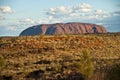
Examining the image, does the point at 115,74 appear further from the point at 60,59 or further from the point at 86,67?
the point at 60,59

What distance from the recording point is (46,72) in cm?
3275

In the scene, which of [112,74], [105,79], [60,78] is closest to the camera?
[112,74]

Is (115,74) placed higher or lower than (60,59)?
higher

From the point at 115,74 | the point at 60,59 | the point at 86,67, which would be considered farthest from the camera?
the point at 60,59

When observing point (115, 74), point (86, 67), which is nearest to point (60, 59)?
point (86, 67)

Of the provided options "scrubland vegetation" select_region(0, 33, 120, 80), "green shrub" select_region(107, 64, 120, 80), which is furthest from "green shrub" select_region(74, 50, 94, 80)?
"green shrub" select_region(107, 64, 120, 80)

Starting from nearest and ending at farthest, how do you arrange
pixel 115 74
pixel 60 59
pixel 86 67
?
pixel 115 74, pixel 86 67, pixel 60 59

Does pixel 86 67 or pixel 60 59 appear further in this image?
pixel 60 59

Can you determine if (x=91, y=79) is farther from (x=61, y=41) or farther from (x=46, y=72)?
(x=61, y=41)

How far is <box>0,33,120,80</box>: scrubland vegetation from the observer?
26578mm

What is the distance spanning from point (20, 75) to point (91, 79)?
8.87 m

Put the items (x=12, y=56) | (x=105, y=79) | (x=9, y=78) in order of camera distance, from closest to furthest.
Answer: (x=105, y=79), (x=9, y=78), (x=12, y=56)

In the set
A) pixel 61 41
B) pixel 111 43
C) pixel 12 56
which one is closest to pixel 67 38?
pixel 61 41

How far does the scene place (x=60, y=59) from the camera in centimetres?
4425
